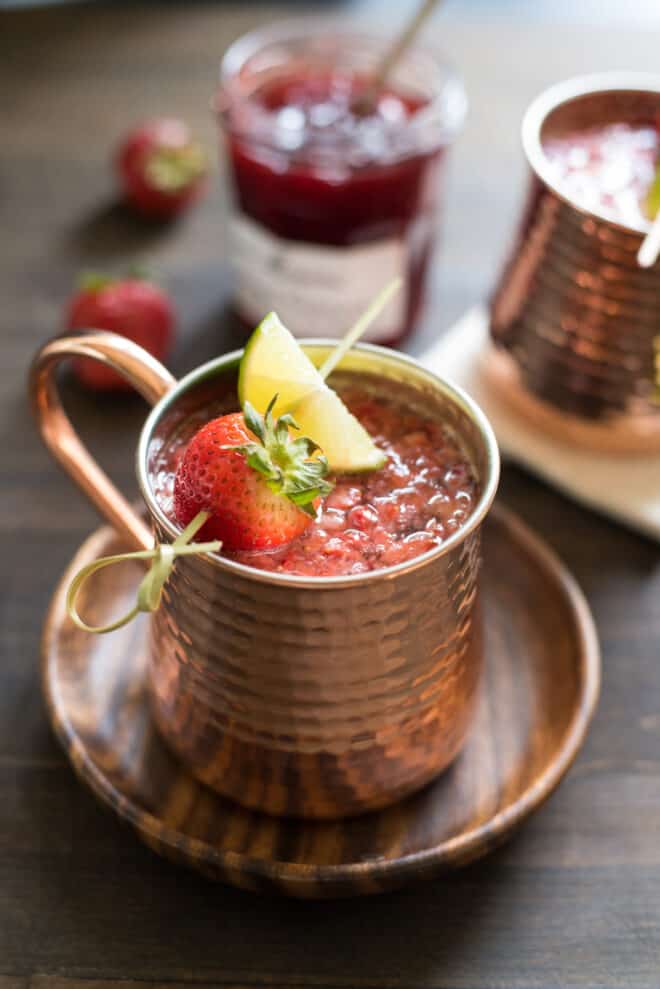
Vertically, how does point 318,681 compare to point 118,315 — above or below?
above

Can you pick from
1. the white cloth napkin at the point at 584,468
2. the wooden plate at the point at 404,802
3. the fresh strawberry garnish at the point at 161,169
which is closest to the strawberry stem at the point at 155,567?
the wooden plate at the point at 404,802

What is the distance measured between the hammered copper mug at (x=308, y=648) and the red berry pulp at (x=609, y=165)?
1.38 ft

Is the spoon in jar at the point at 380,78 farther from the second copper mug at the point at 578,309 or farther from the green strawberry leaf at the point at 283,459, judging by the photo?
the green strawberry leaf at the point at 283,459

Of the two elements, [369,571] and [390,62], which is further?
[390,62]

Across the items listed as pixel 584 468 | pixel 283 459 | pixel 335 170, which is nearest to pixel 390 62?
pixel 335 170

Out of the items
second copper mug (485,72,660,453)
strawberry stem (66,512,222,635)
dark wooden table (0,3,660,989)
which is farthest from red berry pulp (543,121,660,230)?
strawberry stem (66,512,222,635)

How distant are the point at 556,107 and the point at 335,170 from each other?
0.26m

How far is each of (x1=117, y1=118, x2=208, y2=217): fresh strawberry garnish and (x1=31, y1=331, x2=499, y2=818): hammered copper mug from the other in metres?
0.72

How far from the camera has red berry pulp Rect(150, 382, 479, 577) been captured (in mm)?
817

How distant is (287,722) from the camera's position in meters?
0.84

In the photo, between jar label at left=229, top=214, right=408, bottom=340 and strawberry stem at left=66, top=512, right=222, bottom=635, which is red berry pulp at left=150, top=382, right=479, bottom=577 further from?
jar label at left=229, top=214, right=408, bottom=340

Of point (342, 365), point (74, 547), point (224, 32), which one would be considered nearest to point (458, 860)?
point (342, 365)

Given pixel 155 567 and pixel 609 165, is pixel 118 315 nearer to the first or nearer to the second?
pixel 609 165

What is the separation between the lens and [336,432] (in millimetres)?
865
